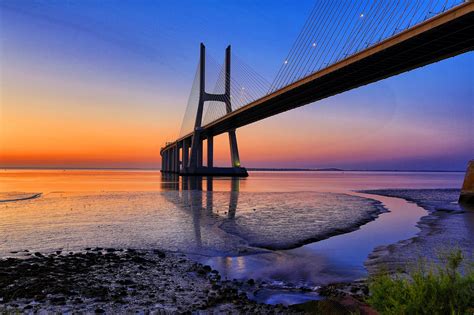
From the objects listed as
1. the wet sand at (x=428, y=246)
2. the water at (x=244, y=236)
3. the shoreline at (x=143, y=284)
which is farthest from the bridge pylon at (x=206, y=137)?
the shoreline at (x=143, y=284)

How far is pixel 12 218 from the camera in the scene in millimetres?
14312

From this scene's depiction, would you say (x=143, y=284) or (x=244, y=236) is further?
(x=244, y=236)

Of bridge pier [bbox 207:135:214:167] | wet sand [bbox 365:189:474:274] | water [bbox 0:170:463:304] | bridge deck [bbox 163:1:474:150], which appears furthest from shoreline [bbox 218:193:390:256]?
bridge pier [bbox 207:135:214:167]

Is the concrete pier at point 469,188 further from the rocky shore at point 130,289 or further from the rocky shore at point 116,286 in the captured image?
the rocky shore at point 116,286

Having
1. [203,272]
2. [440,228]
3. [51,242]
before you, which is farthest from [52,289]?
[440,228]

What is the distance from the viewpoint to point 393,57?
78.1ft

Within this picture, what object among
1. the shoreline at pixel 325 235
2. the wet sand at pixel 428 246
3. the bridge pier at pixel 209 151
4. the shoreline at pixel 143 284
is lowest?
the shoreline at pixel 325 235

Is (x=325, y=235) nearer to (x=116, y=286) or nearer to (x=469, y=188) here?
(x=116, y=286)

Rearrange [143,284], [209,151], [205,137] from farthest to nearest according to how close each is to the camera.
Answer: [205,137]
[209,151]
[143,284]

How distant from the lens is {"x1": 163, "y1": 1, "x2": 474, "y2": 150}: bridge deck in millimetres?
18500

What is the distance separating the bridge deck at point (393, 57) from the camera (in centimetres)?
1850

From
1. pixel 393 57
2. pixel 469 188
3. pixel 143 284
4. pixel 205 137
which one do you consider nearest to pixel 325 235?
pixel 143 284

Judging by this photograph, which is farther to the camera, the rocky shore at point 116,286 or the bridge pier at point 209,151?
the bridge pier at point 209,151

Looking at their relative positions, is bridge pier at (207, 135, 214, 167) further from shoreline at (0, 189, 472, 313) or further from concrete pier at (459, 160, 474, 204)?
shoreline at (0, 189, 472, 313)
